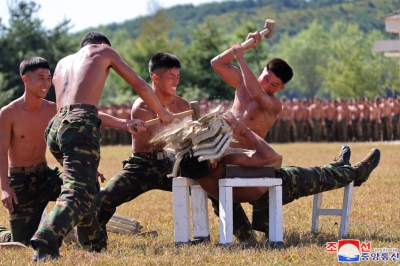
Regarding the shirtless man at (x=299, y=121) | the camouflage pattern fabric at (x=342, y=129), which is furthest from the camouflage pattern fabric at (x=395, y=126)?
the shirtless man at (x=299, y=121)

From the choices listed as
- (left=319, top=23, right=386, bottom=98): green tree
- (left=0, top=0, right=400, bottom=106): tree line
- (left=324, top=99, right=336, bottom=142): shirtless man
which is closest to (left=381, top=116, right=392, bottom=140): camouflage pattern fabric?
(left=324, top=99, right=336, bottom=142): shirtless man

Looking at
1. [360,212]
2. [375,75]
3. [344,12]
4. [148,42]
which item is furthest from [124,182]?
[344,12]

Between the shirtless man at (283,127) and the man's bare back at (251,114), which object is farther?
the shirtless man at (283,127)

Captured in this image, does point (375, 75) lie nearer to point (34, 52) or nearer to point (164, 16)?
point (164, 16)

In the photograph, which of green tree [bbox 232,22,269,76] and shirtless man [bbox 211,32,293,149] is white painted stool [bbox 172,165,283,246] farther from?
green tree [bbox 232,22,269,76]

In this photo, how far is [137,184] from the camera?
320 inches

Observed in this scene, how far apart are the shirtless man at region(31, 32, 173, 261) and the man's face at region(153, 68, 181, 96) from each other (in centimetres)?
Result: 109

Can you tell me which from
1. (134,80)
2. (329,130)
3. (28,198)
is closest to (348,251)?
(134,80)

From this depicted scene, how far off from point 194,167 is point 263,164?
0.58 metres

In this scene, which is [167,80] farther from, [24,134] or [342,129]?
[342,129]

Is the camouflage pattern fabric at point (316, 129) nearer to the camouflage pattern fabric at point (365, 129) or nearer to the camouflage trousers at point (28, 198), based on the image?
the camouflage pattern fabric at point (365, 129)

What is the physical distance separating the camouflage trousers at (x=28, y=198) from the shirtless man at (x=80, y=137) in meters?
1.08

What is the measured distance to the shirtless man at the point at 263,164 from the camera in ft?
23.7

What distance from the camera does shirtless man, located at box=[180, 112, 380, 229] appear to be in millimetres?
7230
